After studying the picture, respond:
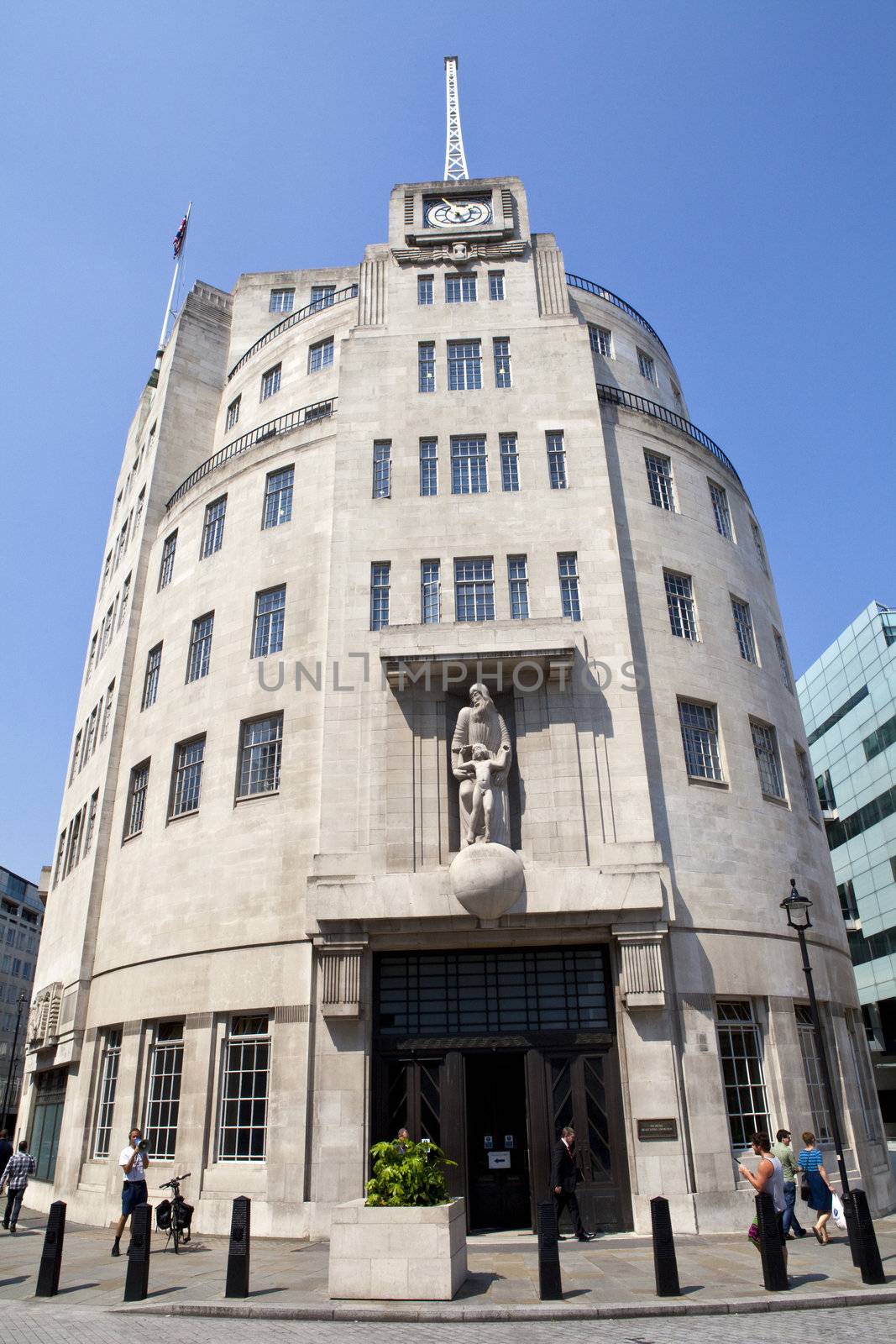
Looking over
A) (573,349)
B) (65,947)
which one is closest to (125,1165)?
(65,947)

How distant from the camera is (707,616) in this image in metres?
25.7

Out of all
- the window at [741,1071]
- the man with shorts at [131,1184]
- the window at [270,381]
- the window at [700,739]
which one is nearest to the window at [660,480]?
the window at [700,739]

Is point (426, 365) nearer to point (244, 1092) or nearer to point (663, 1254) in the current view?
point (244, 1092)

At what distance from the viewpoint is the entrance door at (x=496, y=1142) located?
18.8 m

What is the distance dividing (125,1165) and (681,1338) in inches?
449

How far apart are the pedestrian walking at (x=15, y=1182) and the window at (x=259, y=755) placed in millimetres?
11101

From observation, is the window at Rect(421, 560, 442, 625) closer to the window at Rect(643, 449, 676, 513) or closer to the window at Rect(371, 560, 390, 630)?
the window at Rect(371, 560, 390, 630)

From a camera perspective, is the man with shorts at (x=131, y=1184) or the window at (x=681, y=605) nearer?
the man with shorts at (x=131, y=1184)

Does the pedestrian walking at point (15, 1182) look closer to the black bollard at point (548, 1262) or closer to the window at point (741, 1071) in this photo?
the black bollard at point (548, 1262)

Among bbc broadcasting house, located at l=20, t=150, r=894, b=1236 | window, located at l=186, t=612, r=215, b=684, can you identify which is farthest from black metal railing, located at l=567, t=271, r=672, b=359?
window, located at l=186, t=612, r=215, b=684

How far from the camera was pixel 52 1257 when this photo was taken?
1362 cm

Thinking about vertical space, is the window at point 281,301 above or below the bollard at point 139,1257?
above

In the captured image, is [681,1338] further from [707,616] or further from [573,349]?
[573,349]

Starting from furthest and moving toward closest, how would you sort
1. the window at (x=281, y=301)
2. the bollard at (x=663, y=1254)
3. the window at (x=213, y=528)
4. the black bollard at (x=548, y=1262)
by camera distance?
the window at (x=281, y=301) < the window at (x=213, y=528) < the bollard at (x=663, y=1254) < the black bollard at (x=548, y=1262)
